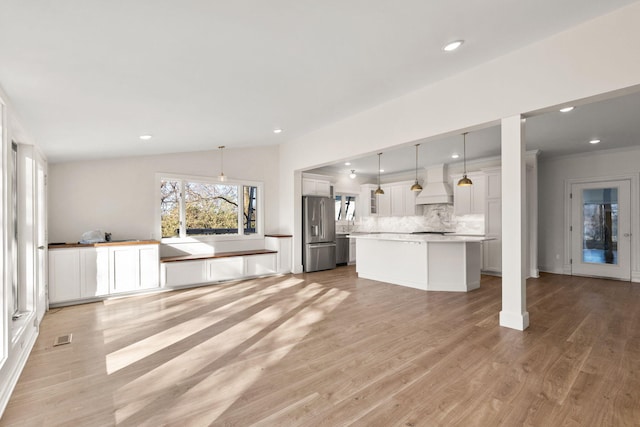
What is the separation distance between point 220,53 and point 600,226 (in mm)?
7931

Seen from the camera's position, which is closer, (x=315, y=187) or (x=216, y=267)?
(x=216, y=267)

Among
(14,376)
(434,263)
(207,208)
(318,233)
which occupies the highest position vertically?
(207,208)

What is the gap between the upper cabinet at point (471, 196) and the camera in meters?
6.97

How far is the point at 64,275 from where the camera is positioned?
4.37m

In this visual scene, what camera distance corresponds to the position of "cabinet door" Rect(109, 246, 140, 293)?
472 centimetres

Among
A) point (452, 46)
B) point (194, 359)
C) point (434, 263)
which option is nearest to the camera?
point (194, 359)

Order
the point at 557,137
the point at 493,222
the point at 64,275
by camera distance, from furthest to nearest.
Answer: the point at 493,222 < the point at 557,137 < the point at 64,275

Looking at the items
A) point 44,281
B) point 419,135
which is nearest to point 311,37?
point 419,135

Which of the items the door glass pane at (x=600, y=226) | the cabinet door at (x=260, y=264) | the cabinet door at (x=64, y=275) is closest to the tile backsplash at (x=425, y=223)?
the door glass pane at (x=600, y=226)

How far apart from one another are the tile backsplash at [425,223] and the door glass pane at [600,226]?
80.8 inches

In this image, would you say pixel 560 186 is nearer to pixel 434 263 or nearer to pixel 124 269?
pixel 434 263

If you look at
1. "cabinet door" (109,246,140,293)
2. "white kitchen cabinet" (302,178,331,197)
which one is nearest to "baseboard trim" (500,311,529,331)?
"white kitchen cabinet" (302,178,331,197)

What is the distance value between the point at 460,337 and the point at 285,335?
179 cm

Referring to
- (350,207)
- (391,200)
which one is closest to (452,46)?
(391,200)
